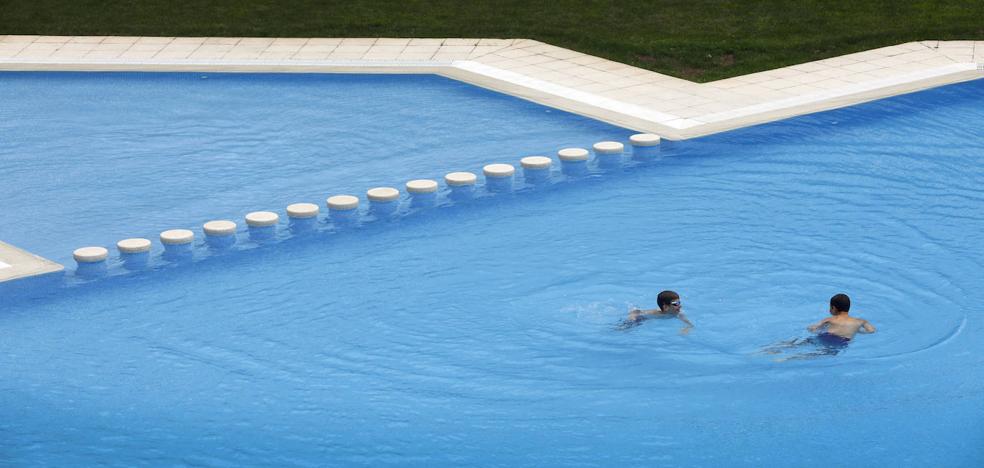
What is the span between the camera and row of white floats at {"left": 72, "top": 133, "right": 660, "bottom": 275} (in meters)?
10.9

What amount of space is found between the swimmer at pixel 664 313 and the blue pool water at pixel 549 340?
105 mm

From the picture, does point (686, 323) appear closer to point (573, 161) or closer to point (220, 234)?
point (573, 161)

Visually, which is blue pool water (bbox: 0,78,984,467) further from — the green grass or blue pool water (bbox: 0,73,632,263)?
the green grass

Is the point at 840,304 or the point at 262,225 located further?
the point at 262,225

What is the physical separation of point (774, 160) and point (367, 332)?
17.6 ft

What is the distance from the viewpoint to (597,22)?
17500 mm

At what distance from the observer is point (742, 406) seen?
8.73 metres

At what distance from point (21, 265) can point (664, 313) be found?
5.25 m

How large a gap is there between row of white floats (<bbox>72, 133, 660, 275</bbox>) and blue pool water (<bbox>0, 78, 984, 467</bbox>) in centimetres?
26

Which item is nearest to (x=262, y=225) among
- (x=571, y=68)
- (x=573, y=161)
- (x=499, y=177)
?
(x=499, y=177)

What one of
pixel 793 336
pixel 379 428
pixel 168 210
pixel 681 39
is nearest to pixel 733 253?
pixel 793 336

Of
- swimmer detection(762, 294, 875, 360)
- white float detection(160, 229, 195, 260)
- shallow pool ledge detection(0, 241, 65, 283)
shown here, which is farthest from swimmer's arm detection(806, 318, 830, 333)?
shallow pool ledge detection(0, 241, 65, 283)

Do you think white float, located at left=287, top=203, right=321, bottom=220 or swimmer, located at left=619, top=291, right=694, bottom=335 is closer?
swimmer, located at left=619, top=291, right=694, bottom=335

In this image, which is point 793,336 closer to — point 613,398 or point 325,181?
point 613,398
